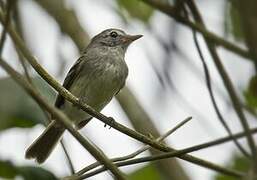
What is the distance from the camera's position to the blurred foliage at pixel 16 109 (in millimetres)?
2588

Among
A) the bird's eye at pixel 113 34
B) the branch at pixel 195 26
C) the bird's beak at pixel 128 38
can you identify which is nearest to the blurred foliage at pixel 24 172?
the branch at pixel 195 26

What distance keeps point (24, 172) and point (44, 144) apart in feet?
9.08

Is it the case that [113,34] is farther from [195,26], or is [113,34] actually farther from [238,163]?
[195,26]

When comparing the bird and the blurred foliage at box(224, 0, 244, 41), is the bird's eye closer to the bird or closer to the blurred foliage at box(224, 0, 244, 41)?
the bird

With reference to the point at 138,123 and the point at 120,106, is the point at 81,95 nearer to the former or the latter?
the point at 120,106

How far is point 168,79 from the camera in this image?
2.04 metres

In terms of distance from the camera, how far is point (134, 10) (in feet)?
14.9

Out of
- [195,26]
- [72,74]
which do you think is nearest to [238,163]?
[195,26]

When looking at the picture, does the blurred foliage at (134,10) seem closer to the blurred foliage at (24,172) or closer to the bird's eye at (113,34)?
the bird's eye at (113,34)

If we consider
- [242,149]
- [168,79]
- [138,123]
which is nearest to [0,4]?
[168,79]

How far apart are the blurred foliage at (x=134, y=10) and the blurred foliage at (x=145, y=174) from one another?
1.19 m

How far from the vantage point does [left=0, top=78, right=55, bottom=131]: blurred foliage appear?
8.49 feet

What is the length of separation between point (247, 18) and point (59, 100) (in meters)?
4.32

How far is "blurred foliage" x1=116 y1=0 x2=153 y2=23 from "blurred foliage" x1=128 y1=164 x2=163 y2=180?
46.7 inches
